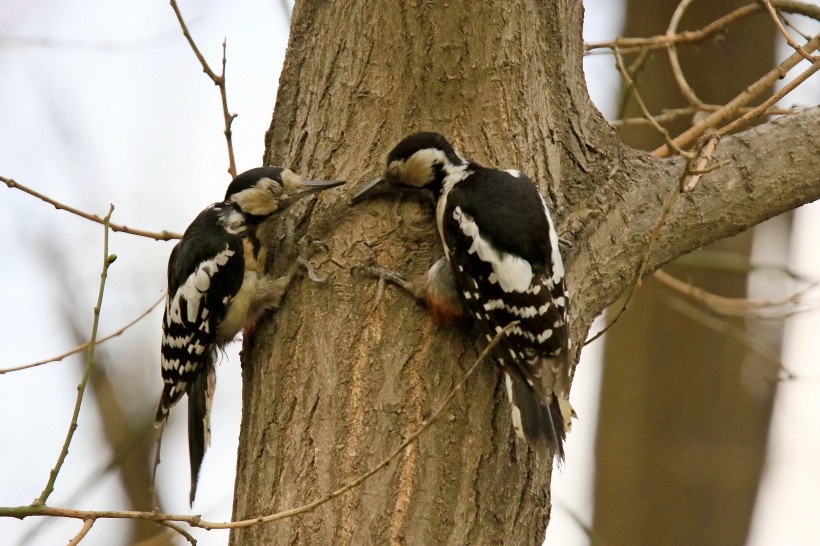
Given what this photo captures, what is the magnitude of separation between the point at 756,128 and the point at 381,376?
156 cm

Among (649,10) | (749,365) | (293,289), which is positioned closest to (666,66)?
(649,10)

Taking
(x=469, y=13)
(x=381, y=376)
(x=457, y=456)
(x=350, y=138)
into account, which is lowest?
(x=457, y=456)

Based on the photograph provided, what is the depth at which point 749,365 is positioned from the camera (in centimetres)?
493

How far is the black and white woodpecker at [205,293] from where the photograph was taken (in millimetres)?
3051

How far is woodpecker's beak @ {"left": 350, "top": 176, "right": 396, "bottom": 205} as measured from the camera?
270 centimetres

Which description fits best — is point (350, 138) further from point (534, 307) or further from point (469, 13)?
point (534, 307)

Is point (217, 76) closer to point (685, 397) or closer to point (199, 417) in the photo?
point (199, 417)

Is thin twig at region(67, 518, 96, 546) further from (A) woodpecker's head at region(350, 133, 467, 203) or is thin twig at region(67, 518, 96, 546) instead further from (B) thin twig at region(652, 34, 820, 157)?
(B) thin twig at region(652, 34, 820, 157)

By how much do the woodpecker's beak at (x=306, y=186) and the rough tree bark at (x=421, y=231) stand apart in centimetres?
5

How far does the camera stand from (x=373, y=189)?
8.87ft

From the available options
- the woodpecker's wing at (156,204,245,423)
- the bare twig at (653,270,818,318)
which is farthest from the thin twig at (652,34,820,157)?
the woodpecker's wing at (156,204,245,423)

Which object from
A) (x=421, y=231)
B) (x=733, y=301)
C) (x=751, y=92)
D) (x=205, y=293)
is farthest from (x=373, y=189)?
(x=733, y=301)

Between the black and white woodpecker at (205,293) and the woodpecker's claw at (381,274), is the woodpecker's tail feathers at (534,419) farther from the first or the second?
the black and white woodpecker at (205,293)

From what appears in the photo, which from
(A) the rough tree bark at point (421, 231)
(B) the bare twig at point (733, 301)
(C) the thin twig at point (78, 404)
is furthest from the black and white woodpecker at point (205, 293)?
(B) the bare twig at point (733, 301)
